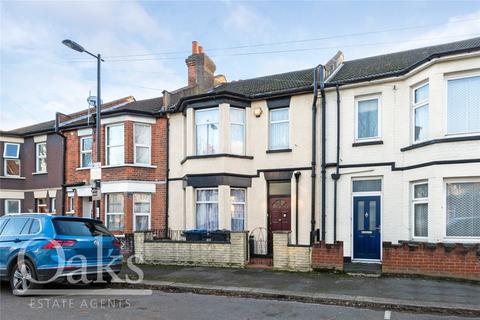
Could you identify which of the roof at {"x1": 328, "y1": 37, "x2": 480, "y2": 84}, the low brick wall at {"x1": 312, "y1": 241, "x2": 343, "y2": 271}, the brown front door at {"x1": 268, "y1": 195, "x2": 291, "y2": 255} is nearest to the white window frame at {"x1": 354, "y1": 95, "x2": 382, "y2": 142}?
the roof at {"x1": 328, "y1": 37, "x2": 480, "y2": 84}

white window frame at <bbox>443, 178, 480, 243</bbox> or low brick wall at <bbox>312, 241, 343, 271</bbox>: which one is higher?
white window frame at <bbox>443, 178, 480, 243</bbox>

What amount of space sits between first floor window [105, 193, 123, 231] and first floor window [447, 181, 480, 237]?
1142 centimetres

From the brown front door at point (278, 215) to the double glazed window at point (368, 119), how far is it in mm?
3345

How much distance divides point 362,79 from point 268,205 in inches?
209

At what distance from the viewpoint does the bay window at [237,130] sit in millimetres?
14812

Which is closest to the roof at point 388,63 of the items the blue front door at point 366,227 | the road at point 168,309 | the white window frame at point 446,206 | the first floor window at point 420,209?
the white window frame at point 446,206

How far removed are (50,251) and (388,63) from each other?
12.6 meters

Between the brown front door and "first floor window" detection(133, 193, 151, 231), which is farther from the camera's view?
"first floor window" detection(133, 193, 151, 231)

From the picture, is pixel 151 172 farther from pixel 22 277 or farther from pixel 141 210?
pixel 22 277

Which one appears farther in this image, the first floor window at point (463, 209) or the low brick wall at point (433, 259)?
the first floor window at point (463, 209)

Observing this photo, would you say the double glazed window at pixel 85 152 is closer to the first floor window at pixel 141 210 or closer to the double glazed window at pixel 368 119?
the first floor window at pixel 141 210

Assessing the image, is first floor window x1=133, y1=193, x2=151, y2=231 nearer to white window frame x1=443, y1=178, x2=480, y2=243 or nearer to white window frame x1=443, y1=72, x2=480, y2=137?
white window frame x1=443, y1=178, x2=480, y2=243

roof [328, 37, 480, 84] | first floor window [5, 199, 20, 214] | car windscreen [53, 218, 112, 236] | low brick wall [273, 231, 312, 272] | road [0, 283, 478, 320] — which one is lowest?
road [0, 283, 478, 320]

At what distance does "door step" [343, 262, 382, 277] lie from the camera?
10.7m
